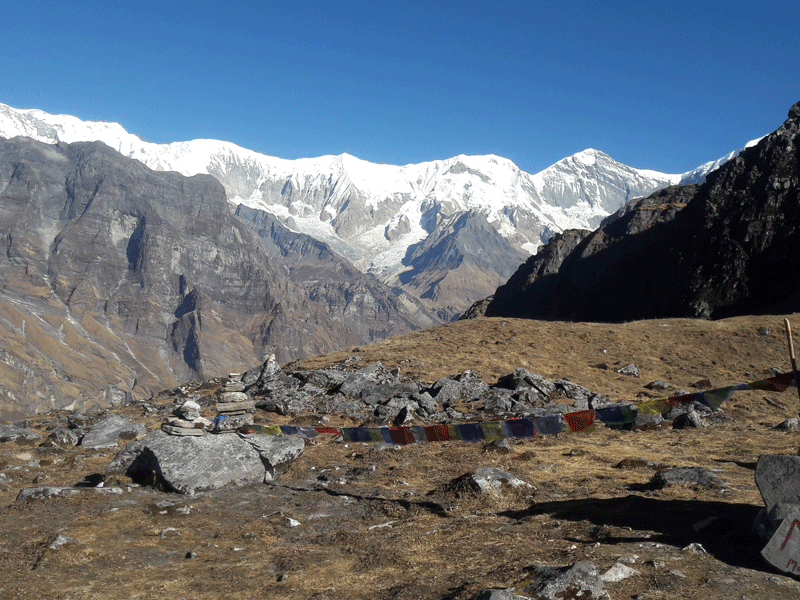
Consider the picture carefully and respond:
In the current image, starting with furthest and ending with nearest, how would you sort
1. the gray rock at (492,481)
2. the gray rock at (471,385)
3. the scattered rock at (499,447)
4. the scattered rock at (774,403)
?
the gray rock at (471,385) → the scattered rock at (774,403) → the scattered rock at (499,447) → the gray rock at (492,481)

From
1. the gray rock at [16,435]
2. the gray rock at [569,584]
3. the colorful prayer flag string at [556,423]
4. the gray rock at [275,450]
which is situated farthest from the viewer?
the gray rock at [16,435]

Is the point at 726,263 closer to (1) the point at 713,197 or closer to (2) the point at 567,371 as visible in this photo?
(1) the point at 713,197

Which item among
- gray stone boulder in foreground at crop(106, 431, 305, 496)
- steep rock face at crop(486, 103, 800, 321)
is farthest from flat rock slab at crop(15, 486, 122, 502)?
steep rock face at crop(486, 103, 800, 321)

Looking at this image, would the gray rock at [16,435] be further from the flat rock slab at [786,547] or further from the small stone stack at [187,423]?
the flat rock slab at [786,547]

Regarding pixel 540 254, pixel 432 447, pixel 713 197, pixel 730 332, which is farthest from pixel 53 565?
pixel 540 254

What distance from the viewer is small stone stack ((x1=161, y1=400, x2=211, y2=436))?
19.1 meters

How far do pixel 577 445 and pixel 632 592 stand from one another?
42.2ft

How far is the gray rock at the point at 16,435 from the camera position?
23.2 metres

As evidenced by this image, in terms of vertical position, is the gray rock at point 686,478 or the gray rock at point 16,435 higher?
the gray rock at point 686,478

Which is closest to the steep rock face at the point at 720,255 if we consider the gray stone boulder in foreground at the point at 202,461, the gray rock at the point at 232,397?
the gray rock at the point at 232,397

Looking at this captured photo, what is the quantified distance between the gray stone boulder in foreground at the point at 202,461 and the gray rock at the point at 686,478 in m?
11.0

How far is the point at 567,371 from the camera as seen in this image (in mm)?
35312

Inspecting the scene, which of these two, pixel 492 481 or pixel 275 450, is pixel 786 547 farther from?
pixel 275 450

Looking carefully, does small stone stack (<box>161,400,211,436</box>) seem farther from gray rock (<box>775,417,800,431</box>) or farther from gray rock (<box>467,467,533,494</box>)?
gray rock (<box>775,417,800,431</box>)
